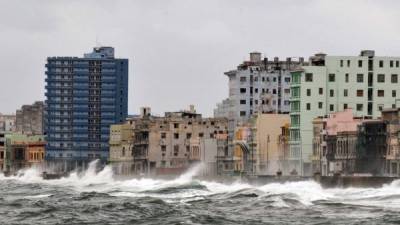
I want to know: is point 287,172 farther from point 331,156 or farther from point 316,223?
point 316,223

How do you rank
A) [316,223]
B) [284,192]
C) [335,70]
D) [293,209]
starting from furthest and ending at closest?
[335,70]
[284,192]
[293,209]
[316,223]

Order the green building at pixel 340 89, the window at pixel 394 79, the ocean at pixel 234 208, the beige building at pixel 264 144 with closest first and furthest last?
the ocean at pixel 234 208 → the green building at pixel 340 89 → the window at pixel 394 79 → the beige building at pixel 264 144

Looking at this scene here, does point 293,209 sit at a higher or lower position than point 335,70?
lower

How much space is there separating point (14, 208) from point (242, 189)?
1506 inches

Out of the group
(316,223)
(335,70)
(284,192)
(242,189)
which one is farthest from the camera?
(335,70)

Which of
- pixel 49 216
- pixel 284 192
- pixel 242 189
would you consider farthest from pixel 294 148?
pixel 49 216

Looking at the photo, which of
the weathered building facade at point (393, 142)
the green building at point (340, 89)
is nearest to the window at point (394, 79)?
the green building at point (340, 89)

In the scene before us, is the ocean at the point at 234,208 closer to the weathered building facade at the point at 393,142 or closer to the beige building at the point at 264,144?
the weathered building facade at the point at 393,142

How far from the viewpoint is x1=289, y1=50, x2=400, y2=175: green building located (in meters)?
161

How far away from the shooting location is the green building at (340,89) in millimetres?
161000

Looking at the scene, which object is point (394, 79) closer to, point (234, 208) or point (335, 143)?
point (335, 143)

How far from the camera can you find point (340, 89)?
161875 mm

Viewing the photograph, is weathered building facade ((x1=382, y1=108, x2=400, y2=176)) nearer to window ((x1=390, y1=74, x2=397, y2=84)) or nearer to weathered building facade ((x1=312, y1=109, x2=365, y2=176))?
weathered building facade ((x1=312, y1=109, x2=365, y2=176))

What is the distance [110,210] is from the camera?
95.0 m
